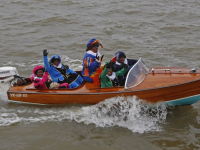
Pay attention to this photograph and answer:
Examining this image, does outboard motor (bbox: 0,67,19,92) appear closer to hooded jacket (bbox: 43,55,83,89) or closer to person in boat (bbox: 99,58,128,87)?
hooded jacket (bbox: 43,55,83,89)

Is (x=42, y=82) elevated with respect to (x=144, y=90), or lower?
elevated

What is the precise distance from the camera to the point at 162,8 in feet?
59.0

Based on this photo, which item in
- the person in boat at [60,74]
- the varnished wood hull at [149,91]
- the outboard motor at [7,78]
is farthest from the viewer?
the outboard motor at [7,78]

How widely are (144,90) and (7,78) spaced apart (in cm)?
369

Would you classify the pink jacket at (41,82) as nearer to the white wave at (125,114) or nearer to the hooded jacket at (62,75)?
the hooded jacket at (62,75)

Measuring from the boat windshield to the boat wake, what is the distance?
337 mm

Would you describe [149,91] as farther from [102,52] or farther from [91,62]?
[102,52]

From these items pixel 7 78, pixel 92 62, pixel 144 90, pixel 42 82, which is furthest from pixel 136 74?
pixel 7 78

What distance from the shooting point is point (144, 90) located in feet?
21.8

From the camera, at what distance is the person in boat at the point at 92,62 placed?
7.20 meters

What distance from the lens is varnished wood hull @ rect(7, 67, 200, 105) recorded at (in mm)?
6559

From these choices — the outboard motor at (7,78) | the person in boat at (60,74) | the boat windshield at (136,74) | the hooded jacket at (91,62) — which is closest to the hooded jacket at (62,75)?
the person in boat at (60,74)

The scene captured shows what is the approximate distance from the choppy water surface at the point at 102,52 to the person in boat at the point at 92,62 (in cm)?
79

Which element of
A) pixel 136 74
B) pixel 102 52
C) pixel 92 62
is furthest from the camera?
pixel 102 52
